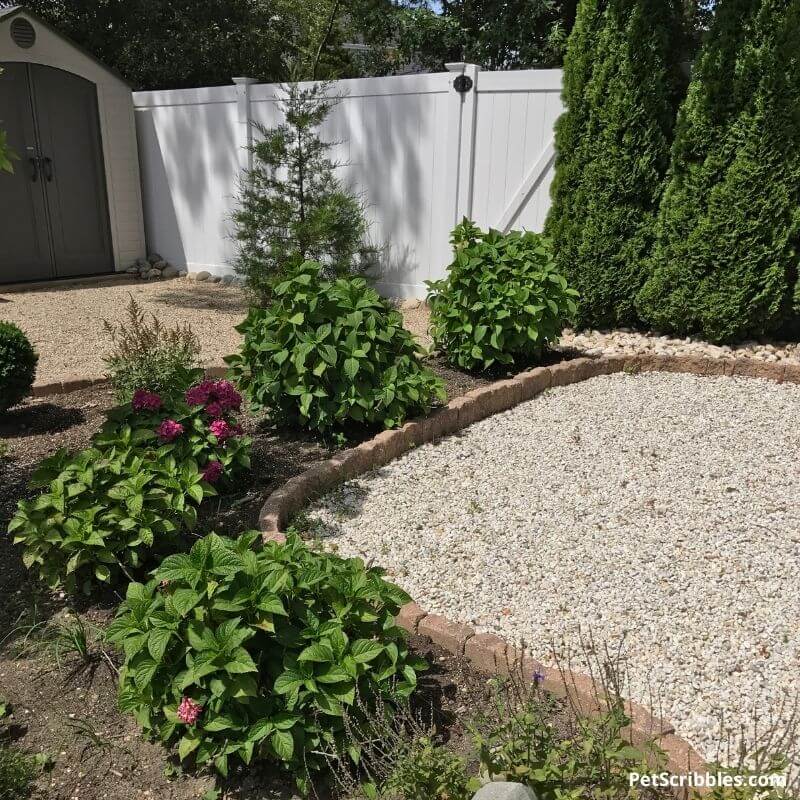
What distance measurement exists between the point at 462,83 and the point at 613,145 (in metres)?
1.65

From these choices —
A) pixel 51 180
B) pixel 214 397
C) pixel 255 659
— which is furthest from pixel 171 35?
pixel 255 659

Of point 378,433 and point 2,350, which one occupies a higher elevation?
point 2,350

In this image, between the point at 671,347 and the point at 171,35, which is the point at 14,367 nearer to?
the point at 671,347

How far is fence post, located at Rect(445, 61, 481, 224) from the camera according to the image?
658cm

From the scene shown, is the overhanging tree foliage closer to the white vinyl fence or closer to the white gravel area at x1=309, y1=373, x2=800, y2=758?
the white vinyl fence

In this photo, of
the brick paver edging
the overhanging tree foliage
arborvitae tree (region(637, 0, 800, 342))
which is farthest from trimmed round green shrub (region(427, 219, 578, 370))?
the overhanging tree foliage

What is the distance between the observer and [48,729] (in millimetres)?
2141

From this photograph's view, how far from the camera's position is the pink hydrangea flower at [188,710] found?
5.97ft

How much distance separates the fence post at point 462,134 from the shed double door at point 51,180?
4682 mm

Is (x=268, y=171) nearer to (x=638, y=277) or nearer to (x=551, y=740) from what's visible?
(x=638, y=277)

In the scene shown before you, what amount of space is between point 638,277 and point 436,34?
7996 mm

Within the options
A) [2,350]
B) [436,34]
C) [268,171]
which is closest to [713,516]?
[2,350]

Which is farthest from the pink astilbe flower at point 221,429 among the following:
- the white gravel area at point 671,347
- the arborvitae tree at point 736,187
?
the arborvitae tree at point 736,187

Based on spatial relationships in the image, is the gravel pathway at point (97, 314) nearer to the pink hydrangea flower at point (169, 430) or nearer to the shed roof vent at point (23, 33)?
the pink hydrangea flower at point (169, 430)
